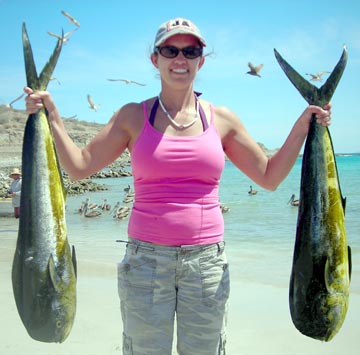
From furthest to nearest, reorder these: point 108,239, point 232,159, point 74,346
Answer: point 108,239, point 74,346, point 232,159

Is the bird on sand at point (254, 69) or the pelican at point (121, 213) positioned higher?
the bird on sand at point (254, 69)

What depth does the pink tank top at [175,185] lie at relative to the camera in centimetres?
242

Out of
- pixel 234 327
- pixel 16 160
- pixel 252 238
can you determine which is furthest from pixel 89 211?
pixel 16 160

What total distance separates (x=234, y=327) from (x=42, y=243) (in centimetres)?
310

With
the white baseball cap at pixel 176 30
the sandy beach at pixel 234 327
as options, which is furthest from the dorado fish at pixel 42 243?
the sandy beach at pixel 234 327

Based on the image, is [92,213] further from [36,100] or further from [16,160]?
→ [16,160]

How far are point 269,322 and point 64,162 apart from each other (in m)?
3.36

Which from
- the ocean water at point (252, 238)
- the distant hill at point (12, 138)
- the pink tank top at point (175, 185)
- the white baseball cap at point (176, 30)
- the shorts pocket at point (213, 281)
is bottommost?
the ocean water at point (252, 238)

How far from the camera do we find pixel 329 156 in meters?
2.55

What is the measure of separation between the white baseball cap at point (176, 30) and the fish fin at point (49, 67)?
51cm

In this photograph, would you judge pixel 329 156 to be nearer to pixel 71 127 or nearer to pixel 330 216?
pixel 330 216

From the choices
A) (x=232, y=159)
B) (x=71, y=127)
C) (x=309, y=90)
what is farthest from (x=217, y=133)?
(x=71, y=127)

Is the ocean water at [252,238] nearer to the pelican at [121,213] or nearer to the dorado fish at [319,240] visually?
the pelican at [121,213]

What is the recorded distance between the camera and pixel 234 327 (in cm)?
496
